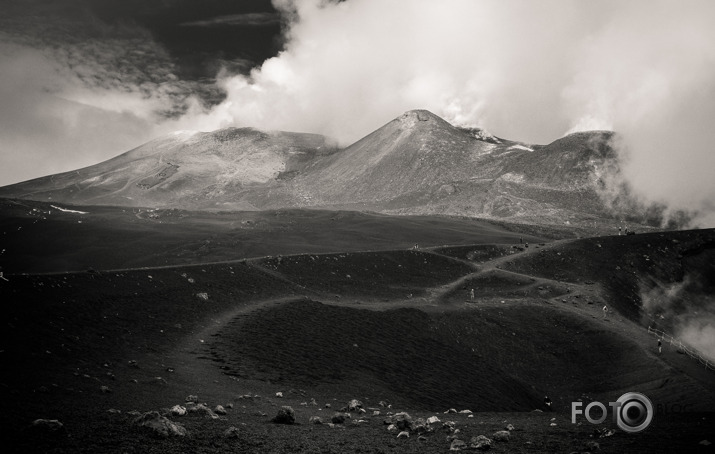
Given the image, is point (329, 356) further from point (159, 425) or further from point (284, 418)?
point (159, 425)

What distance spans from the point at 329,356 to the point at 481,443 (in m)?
20.7

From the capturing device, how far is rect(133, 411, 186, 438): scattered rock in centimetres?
1630

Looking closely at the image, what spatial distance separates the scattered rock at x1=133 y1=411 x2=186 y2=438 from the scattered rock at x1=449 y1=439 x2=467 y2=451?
9596 mm

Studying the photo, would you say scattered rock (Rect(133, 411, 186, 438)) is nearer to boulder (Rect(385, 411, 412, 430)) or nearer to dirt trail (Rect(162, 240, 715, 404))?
boulder (Rect(385, 411, 412, 430))

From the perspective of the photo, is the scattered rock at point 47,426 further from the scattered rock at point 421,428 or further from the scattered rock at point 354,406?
the scattered rock at point 354,406

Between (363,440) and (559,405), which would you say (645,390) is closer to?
(559,405)

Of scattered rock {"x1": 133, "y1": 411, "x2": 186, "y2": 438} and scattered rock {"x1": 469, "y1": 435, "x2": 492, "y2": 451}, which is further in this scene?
scattered rock {"x1": 469, "y1": 435, "x2": 492, "y2": 451}

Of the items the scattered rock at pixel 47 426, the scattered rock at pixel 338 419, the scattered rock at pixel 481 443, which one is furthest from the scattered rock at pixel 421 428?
the scattered rock at pixel 47 426

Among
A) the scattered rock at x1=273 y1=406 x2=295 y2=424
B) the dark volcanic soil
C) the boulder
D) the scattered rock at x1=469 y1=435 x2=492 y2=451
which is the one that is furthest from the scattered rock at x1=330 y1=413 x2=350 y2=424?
the scattered rock at x1=469 y1=435 x2=492 y2=451

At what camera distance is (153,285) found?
43344 mm

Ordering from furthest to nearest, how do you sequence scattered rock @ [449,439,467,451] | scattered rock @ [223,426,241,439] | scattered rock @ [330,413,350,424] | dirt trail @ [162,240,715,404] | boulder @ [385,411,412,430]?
dirt trail @ [162,240,715,404]
scattered rock @ [330,413,350,424]
boulder @ [385,411,412,430]
scattered rock @ [449,439,467,451]
scattered rock @ [223,426,241,439]

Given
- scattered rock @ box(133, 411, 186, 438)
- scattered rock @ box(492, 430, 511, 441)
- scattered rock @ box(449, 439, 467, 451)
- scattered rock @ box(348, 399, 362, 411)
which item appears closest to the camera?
scattered rock @ box(133, 411, 186, 438)

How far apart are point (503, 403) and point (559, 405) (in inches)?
415

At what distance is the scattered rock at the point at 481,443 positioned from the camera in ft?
58.3
